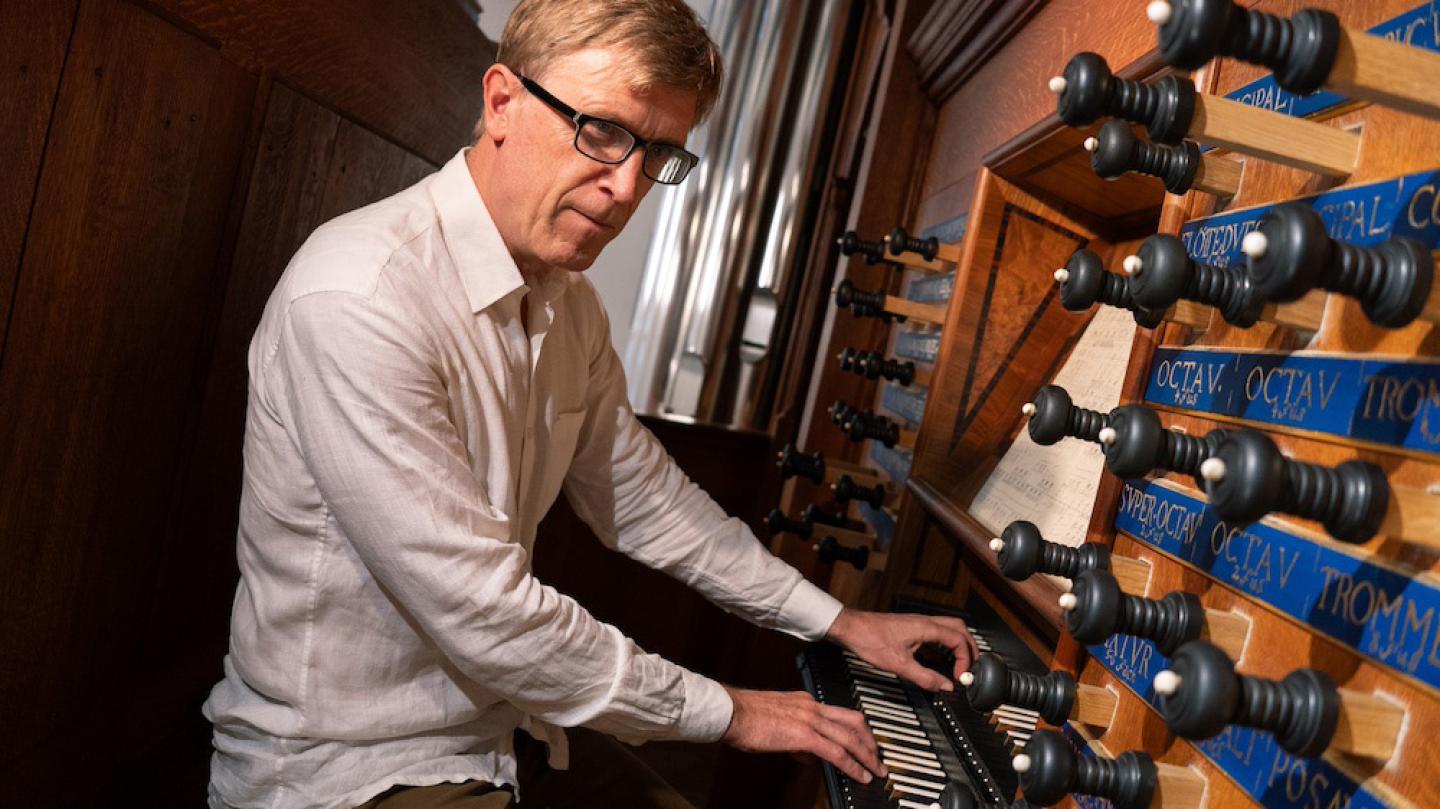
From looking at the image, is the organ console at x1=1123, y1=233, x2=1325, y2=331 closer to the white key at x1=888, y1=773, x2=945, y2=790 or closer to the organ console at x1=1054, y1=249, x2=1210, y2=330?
the organ console at x1=1054, y1=249, x2=1210, y2=330

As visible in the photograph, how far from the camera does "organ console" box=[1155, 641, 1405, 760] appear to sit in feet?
2.35

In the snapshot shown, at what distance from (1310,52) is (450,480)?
41.5 inches

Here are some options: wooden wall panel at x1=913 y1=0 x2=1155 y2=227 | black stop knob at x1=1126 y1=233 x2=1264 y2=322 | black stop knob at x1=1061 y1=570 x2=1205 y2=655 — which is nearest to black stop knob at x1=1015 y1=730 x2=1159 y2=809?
black stop knob at x1=1061 y1=570 x2=1205 y2=655

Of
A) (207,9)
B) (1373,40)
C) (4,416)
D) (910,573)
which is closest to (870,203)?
(910,573)

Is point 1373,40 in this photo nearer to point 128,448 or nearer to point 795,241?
point 128,448

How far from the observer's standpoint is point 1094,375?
1.89 m

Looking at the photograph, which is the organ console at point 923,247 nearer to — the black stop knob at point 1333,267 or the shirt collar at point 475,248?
the shirt collar at point 475,248

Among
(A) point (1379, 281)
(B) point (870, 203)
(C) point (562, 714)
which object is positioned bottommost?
(C) point (562, 714)

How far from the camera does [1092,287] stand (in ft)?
3.53

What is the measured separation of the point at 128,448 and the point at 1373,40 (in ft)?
5.52

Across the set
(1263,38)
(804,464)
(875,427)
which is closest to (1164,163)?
(1263,38)

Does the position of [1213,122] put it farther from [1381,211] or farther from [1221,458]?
[1221,458]

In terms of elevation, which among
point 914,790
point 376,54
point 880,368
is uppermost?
point 376,54

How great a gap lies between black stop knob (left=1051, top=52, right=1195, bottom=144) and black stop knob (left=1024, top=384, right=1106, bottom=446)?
267 millimetres
